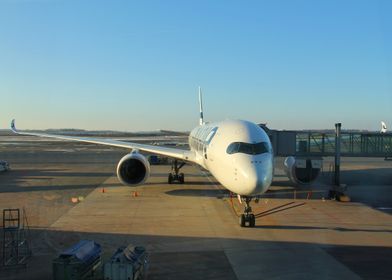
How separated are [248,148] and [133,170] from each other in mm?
8447

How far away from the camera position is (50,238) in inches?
502

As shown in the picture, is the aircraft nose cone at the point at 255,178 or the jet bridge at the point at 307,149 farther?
the jet bridge at the point at 307,149

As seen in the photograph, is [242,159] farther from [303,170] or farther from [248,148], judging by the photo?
[303,170]

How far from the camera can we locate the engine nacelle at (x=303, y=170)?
2267cm

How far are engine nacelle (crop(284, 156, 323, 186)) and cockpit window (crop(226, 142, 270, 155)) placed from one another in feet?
27.6

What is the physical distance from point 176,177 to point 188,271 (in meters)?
15.8

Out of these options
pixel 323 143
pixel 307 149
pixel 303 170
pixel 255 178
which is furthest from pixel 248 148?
pixel 307 149

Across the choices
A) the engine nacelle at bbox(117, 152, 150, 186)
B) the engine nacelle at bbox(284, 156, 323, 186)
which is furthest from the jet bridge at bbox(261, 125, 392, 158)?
the engine nacelle at bbox(117, 152, 150, 186)

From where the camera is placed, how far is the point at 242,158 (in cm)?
1419

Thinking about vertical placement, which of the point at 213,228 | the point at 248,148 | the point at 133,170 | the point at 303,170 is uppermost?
the point at 248,148

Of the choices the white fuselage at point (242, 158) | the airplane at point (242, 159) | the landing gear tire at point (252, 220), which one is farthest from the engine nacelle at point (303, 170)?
the landing gear tire at point (252, 220)

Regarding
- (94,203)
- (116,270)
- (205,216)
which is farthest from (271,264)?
(94,203)

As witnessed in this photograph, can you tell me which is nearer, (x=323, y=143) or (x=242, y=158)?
(x=242, y=158)

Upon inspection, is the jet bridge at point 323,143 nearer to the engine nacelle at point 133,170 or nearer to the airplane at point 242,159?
the airplane at point 242,159
